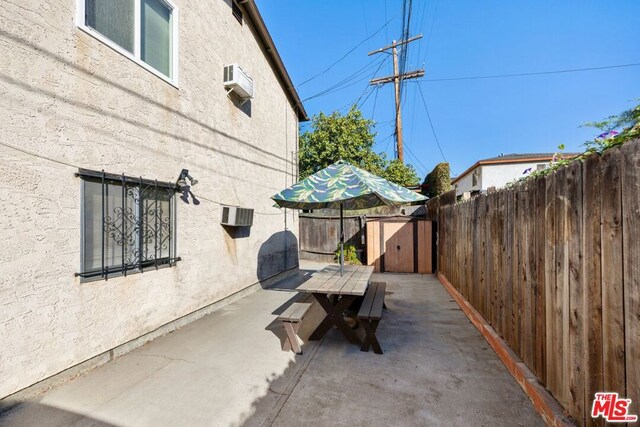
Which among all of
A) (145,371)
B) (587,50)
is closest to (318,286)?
(145,371)

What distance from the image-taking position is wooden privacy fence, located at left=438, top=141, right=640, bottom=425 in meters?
1.46

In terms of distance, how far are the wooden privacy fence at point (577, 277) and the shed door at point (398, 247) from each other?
529cm

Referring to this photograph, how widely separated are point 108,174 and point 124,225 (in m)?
0.60

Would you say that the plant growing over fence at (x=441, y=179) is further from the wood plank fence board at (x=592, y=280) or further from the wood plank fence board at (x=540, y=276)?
the wood plank fence board at (x=592, y=280)

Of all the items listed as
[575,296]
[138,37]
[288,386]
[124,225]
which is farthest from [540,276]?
[138,37]

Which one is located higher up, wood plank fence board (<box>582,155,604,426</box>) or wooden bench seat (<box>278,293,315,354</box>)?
wood plank fence board (<box>582,155,604,426</box>)

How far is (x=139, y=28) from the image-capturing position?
3.60 m

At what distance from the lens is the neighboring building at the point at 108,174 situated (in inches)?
94.9

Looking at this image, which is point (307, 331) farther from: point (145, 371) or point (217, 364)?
point (145, 371)

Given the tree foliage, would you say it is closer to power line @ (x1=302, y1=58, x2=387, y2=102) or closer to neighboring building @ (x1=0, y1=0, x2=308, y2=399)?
power line @ (x1=302, y1=58, x2=387, y2=102)

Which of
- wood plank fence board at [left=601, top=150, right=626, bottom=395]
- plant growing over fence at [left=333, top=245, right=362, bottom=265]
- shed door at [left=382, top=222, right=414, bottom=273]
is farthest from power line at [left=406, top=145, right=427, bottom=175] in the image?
wood plank fence board at [left=601, top=150, right=626, bottom=395]

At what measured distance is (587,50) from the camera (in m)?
11.5

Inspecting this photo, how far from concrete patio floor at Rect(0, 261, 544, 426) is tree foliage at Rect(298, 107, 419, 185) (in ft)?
42.2

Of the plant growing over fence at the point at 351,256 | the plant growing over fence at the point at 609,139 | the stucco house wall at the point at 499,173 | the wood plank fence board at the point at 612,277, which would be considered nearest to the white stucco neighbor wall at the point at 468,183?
the stucco house wall at the point at 499,173
